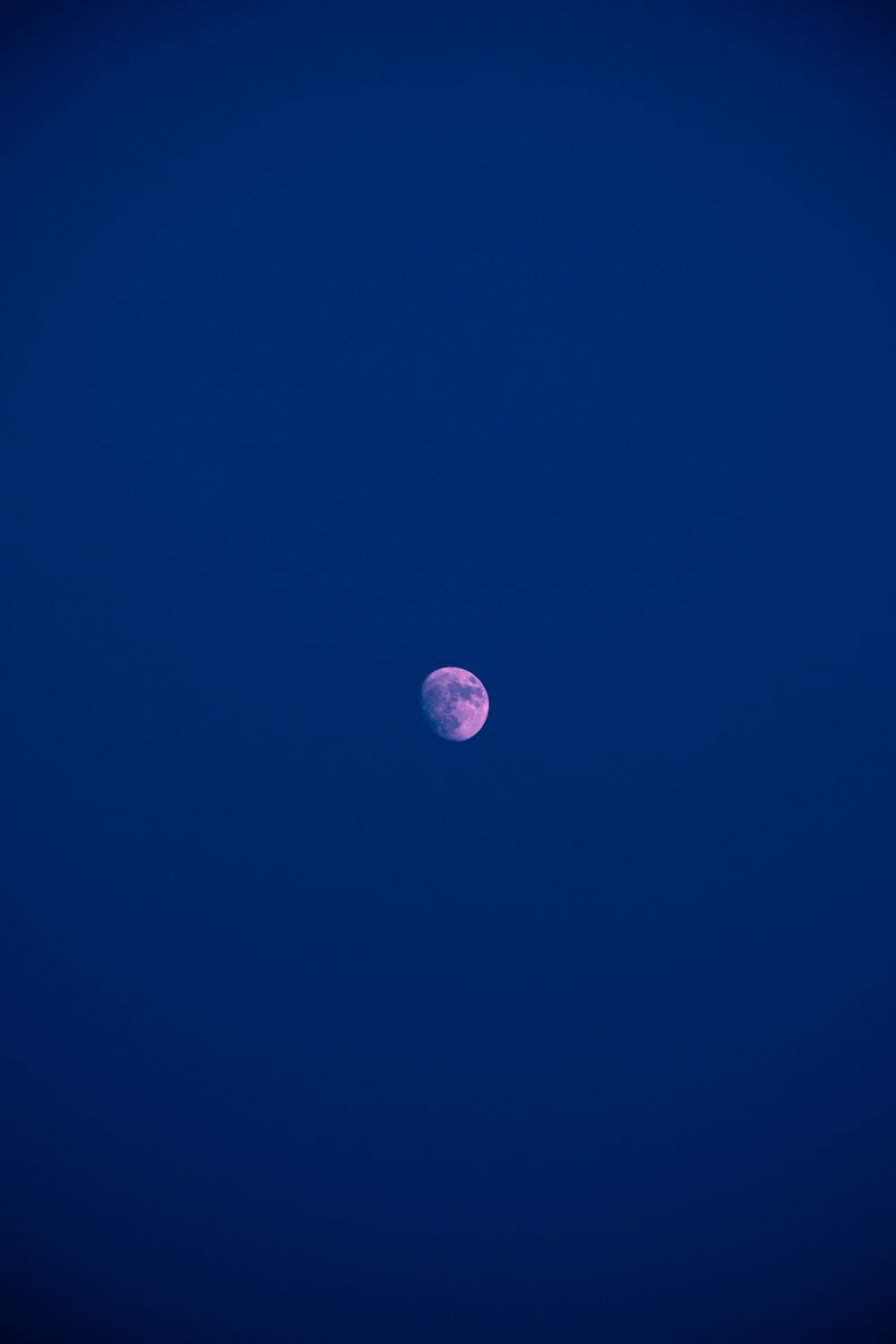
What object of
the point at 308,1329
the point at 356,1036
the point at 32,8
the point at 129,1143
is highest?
the point at 32,8

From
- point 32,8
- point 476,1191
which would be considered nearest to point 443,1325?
point 476,1191

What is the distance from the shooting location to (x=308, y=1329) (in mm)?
7379

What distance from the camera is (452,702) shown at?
887 centimetres

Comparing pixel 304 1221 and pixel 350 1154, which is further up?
pixel 350 1154

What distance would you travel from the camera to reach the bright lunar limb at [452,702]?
29.1ft

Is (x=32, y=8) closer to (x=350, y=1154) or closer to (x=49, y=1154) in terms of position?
(x=49, y=1154)

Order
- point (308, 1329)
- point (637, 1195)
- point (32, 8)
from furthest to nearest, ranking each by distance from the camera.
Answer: point (32, 8) → point (637, 1195) → point (308, 1329)

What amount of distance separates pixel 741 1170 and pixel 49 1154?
6574 millimetres

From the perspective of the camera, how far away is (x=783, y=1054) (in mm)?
8148

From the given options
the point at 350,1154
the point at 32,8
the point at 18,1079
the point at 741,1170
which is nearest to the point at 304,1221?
the point at 350,1154

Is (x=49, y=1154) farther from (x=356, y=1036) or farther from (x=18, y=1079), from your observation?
(x=356, y=1036)

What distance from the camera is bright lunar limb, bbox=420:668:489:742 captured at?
888 centimetres

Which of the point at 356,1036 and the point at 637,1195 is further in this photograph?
the point at 356,1036

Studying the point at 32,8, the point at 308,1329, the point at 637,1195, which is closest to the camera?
the point at 308,1329
